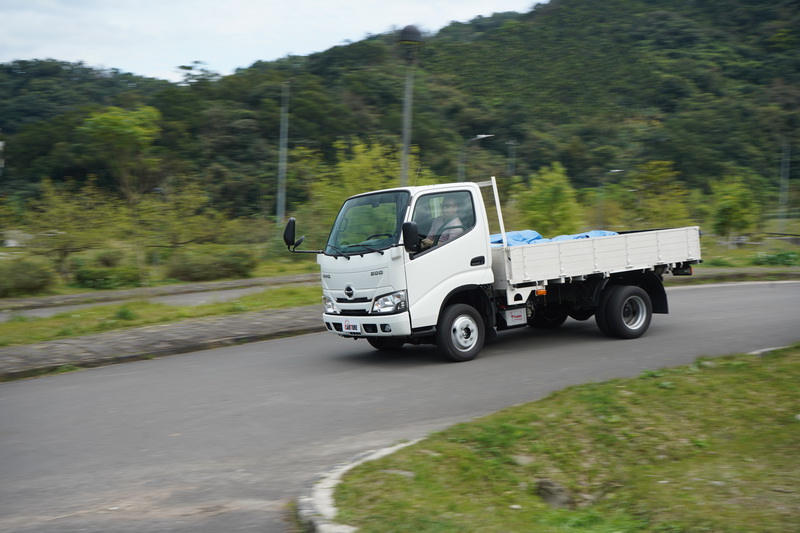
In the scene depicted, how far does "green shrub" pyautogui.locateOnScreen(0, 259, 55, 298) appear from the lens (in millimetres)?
23156

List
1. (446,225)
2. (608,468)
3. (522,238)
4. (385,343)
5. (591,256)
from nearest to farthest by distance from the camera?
(608,468), (446,225), (591,256), (522,238), (385,343)

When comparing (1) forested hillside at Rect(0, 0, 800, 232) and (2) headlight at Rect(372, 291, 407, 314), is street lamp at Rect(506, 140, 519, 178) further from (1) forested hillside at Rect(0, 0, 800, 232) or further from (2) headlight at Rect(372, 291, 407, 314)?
(2) headlight at Rect(372, 291, 407, 314)

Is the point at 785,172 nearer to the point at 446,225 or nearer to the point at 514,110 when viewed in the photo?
the point at 514,110

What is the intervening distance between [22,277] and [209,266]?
6.30 metres

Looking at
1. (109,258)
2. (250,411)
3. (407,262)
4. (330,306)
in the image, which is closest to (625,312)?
(407,262)

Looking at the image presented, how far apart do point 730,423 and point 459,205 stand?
4869mm

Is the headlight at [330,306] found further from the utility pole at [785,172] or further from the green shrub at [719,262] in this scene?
the utility pole at [785,172]

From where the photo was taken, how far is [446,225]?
403 inches

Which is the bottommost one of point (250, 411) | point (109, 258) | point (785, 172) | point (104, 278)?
point (250, 411)

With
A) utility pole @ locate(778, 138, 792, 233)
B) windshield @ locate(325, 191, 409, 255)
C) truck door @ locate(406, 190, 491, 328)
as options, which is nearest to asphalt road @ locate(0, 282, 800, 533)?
truck door @ locate(406, 190, 491, 328)

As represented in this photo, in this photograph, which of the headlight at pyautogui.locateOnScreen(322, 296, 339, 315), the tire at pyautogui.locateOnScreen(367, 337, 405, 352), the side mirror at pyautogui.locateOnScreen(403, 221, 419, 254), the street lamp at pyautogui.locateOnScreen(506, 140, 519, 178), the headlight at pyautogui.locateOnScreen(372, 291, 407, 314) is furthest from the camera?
the street lamp at pyautogui.locateOnScreen(506, 140, 519, 178)

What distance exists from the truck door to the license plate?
790 millimetres

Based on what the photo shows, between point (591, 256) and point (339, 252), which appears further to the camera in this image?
point (591, 256)

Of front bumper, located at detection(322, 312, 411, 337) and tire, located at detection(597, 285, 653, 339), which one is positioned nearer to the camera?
front bumper, located at detection(322, 312, 411, 337)
